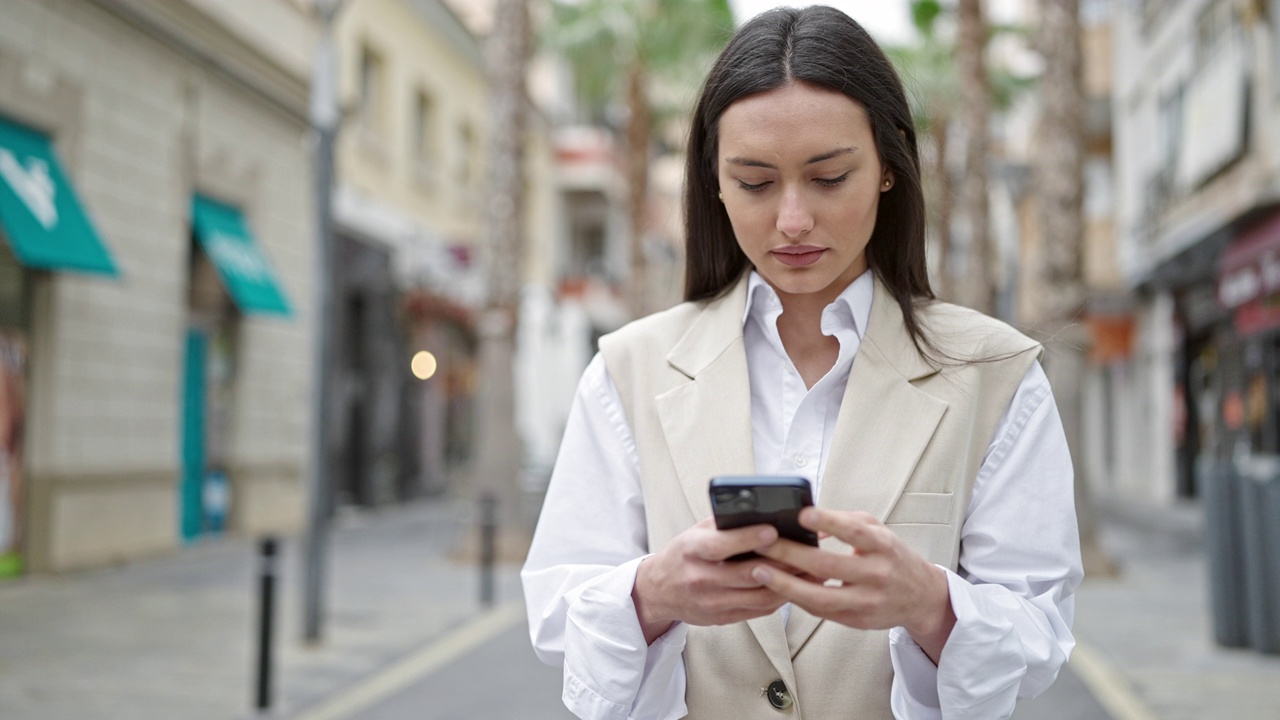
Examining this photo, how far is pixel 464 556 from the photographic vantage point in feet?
41.4

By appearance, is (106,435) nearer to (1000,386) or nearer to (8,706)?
(8,706)

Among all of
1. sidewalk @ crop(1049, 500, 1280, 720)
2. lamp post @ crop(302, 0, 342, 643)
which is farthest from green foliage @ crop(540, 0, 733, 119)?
lamp post @ crop(302, 0, 342, 643)

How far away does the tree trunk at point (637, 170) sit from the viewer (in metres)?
21.6

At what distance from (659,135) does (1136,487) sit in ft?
44.8

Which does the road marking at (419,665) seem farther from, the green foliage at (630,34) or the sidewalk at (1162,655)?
the green foliage at (630,34)

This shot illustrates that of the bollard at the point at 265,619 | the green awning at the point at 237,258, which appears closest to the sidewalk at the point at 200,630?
the bollard at the point at 265,619

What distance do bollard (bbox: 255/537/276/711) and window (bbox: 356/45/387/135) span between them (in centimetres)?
1412

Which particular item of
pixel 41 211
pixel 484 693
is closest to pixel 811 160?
pixel 484 693

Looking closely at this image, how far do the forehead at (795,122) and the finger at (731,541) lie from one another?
550 millimetres

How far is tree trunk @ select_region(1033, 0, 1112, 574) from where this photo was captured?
38.3 ft

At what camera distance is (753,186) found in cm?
175

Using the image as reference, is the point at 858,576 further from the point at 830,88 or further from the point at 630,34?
the point at 630,34

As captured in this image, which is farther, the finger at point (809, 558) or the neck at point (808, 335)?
the neck at point (808, 335)

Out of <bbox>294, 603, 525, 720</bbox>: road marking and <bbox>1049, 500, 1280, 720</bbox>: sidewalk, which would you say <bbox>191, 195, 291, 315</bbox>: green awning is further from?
<bbox>1049, 500, 1280, 720</bbox>: sidewalk
